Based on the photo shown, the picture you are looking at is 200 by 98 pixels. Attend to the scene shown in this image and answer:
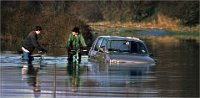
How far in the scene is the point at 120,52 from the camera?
27062 millimetres

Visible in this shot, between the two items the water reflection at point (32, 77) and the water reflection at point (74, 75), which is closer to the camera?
the water reflection at point (32, 77)

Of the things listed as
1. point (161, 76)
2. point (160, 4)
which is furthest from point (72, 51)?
point (160, 4)

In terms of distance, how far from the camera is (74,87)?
58.5 feet

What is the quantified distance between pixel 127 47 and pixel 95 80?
7703 millimetres

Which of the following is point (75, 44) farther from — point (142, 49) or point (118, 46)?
point (142, 49)

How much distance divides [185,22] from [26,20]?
43933 mm

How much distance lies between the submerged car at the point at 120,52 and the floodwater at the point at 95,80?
485mm

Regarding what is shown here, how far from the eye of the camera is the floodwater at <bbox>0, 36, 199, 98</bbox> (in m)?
16.6

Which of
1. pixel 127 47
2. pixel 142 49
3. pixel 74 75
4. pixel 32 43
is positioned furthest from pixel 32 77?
pixel 142 49

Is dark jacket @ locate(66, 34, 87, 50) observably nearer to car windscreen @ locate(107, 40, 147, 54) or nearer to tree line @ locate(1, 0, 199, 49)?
car windscreen @ locate(107, 40, 147, 54)

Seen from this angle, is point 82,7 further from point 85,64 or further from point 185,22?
point 85,64

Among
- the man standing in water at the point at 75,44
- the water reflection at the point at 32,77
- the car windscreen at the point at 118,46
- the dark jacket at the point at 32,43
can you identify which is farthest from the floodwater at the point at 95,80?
the car windscreen at the point at 118,46

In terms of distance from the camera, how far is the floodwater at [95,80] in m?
16.6

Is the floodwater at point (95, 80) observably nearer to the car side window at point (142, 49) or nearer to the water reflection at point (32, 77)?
the water reflection at point (32, 77)
